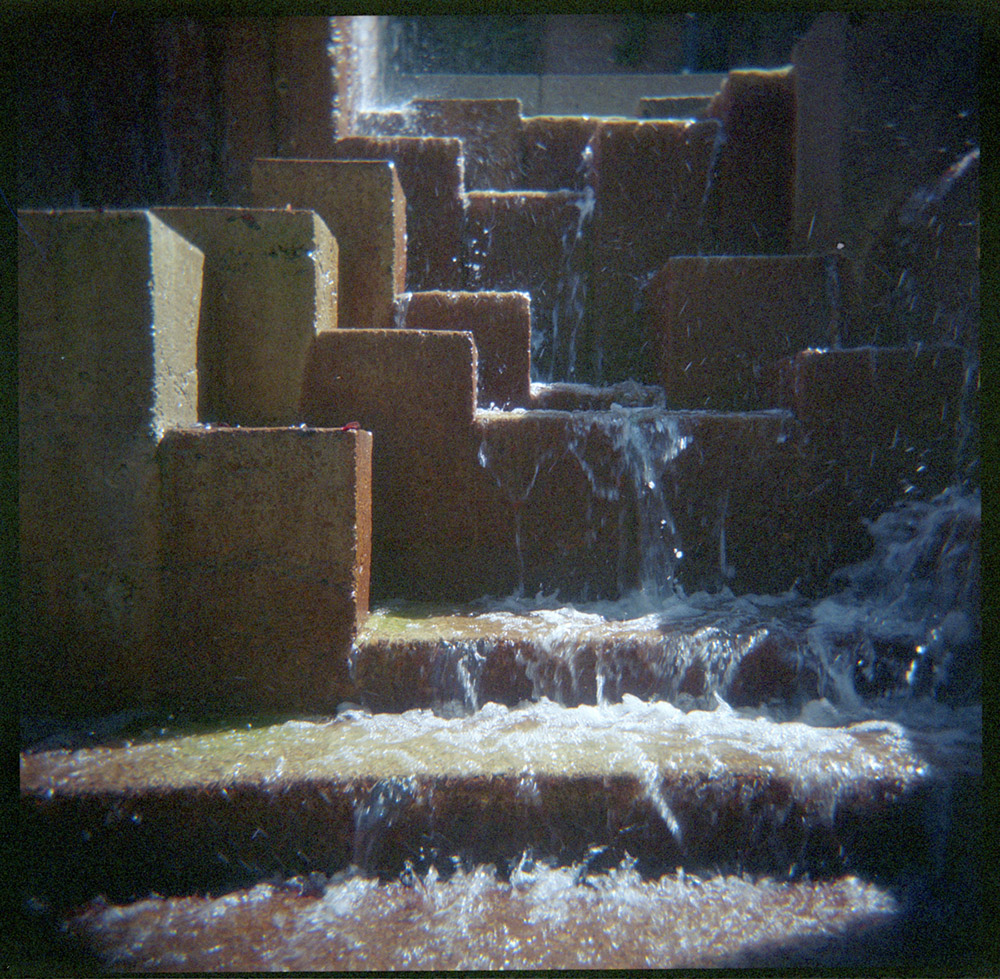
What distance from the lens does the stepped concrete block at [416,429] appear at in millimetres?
2871

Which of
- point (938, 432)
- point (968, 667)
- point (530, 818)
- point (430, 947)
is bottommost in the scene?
point (430, 947)

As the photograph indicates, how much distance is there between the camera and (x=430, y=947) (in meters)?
1.63

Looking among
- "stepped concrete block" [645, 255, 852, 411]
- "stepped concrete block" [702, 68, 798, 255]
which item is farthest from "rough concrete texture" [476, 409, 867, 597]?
"stepped concrete block" [702, 68, 798, 255]

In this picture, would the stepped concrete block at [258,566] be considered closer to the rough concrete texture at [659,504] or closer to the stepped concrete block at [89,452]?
the stepped concrete block at [89,452]

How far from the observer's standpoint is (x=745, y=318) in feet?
11.2

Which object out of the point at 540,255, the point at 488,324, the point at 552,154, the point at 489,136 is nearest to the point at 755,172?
the point at 540,255

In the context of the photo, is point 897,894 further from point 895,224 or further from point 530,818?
point 895,224

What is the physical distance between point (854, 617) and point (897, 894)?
3.29ft

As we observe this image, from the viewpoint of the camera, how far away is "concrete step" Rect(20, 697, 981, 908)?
186 centimetres

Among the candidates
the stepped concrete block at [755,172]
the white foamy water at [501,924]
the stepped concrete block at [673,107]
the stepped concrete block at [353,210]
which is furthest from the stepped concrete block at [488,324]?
the stepped concrete block at [673,107]

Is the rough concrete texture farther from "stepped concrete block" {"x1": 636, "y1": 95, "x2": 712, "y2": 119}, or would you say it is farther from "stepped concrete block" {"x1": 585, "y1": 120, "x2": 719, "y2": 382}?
"stepped concrete block" {"x1": 636, "y1": 95, "x2": 712, "y2": 119}

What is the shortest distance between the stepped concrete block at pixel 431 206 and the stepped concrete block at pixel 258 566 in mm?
2173

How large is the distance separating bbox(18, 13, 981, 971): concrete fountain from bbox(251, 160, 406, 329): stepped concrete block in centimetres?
2

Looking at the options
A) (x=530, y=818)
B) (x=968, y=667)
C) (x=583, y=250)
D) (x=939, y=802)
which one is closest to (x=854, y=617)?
(x=968, y=667)
